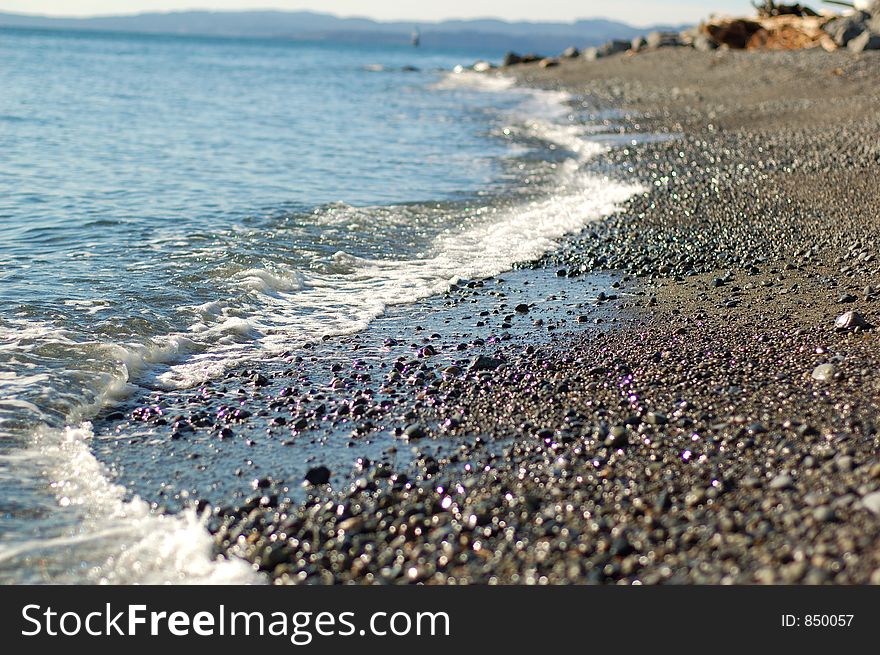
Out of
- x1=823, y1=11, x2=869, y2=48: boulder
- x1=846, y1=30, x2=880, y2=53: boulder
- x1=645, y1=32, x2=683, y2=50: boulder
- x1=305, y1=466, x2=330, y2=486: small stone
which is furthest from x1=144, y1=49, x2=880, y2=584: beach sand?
x1=645, y1=32, x2=683, y2=50: boulder

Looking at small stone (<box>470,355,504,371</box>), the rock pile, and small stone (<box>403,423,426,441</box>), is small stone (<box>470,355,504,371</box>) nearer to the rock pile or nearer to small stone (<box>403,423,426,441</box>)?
small stone (<box>403,423,426,441</box>)

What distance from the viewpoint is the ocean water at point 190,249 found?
18.7 ft

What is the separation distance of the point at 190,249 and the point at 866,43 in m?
31.7

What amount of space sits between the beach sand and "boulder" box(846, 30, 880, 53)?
2576cm

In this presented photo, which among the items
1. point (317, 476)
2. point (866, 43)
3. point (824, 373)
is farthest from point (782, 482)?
point (866, 43)

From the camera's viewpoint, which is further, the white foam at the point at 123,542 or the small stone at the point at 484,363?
the small stone at the point at 484,363

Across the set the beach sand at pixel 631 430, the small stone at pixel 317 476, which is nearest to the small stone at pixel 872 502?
the beach sand at pixel 631 430

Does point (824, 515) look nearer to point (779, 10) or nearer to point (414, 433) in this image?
point (414, 433)

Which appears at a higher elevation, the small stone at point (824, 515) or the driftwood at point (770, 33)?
the driftwood at point (770, 33)

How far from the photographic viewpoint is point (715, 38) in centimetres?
4731

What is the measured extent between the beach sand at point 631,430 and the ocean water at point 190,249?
848 mm

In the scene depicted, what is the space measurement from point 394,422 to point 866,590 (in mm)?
3591

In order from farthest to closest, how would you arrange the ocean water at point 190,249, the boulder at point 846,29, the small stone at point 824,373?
1. the boulder at point 846,29
2. the small stone at point 824,373
3. the ocean water at point 190,249

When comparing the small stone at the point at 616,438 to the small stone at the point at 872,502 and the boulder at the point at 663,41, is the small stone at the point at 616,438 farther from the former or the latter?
the boulder at the point at 663,41
